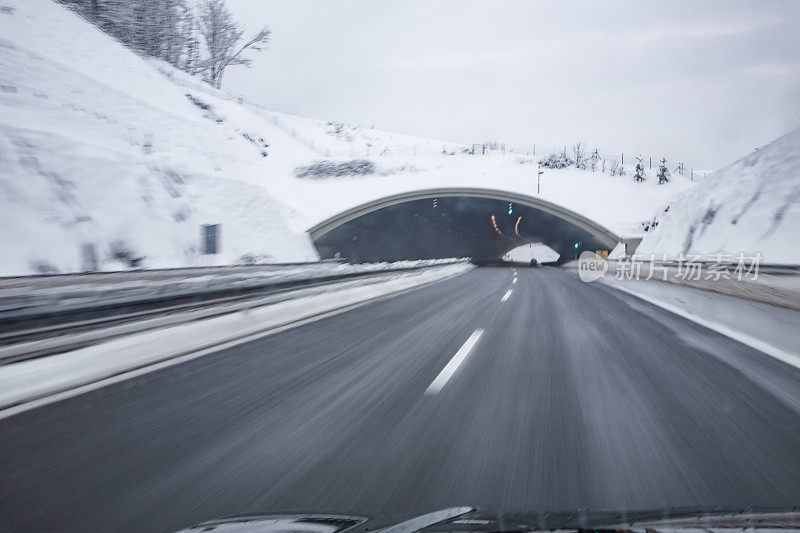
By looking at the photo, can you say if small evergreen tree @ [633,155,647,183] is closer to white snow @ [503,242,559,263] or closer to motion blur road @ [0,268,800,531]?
white snow @ [503,242,559,263]

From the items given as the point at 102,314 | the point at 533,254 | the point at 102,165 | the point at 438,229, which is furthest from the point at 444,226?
the point at 102,314

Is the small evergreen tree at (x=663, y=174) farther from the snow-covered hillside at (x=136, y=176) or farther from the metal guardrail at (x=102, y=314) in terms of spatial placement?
the metal guardrail at (x=102, y=314)

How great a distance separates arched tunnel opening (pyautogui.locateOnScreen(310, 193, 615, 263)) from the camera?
44.5 metres

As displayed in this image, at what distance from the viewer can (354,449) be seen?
3623 mm

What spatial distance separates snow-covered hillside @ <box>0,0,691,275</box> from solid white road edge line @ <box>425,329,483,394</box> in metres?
16.7

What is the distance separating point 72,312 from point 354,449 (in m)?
3.74

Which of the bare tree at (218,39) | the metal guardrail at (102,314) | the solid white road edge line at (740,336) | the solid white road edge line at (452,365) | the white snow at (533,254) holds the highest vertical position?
the bare tree at (218,39)

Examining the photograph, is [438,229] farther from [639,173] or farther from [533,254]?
[533,254]

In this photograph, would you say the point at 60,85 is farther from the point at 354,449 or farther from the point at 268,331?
the point at 354,449

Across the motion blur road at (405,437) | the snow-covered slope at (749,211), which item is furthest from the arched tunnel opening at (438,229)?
the motion blur road at (405,437)

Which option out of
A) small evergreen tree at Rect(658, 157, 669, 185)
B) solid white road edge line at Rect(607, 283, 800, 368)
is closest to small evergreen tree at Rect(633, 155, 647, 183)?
small evergreen tree at Rect(658, 157, 669, 185)

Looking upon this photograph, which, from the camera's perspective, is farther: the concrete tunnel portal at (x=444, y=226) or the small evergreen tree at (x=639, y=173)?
the small evergreen tree at (x=639, y=173)

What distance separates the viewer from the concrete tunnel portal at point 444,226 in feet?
143

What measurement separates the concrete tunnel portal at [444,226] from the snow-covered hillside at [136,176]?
6.99 ft
